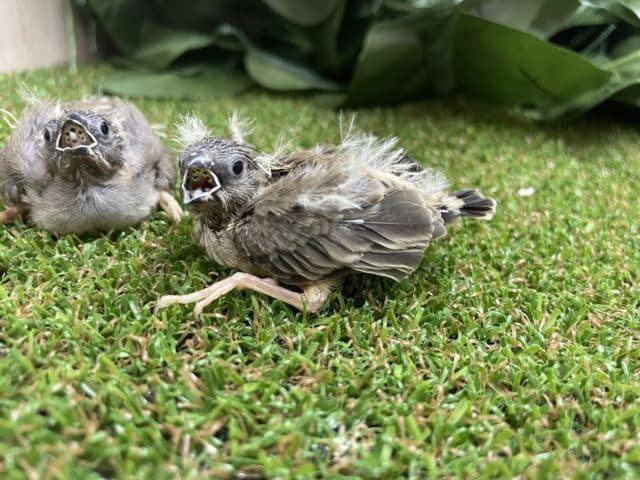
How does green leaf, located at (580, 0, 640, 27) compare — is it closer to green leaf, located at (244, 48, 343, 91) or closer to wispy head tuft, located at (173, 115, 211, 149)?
green leaf, located at (244, 48, 343, 91)

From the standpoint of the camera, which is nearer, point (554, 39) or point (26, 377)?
point (26, 377)

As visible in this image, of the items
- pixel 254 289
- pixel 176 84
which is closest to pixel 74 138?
pixel 254 289

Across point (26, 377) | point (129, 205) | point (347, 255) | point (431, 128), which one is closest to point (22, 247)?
point (129, 205)

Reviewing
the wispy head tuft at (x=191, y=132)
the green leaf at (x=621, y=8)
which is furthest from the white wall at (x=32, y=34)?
the green leaf at (x=621, y=8)

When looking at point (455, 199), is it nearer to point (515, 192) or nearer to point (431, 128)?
point (515, 192)

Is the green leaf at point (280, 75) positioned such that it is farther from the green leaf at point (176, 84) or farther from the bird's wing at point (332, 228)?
the bird's wing at point (332, 228)

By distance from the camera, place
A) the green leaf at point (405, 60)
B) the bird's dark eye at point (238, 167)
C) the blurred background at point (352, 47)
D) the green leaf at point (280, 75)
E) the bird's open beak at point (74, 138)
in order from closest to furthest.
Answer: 1. the bird's dark eye at point (238, 167)
2. the bird's open beak at point (74, 138)
3. the blurred background at point (352, 47)
4. the green leaf at point (405, 60)
5. the green leaf at point (280, 75)

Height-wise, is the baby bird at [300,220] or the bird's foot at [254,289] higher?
the baby bird at [300,220]

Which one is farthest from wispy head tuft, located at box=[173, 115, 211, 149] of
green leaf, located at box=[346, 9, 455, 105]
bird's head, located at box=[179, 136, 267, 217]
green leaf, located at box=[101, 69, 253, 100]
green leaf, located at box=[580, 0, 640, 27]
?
green leaf, located at box=[580, 0, 640, 27]
